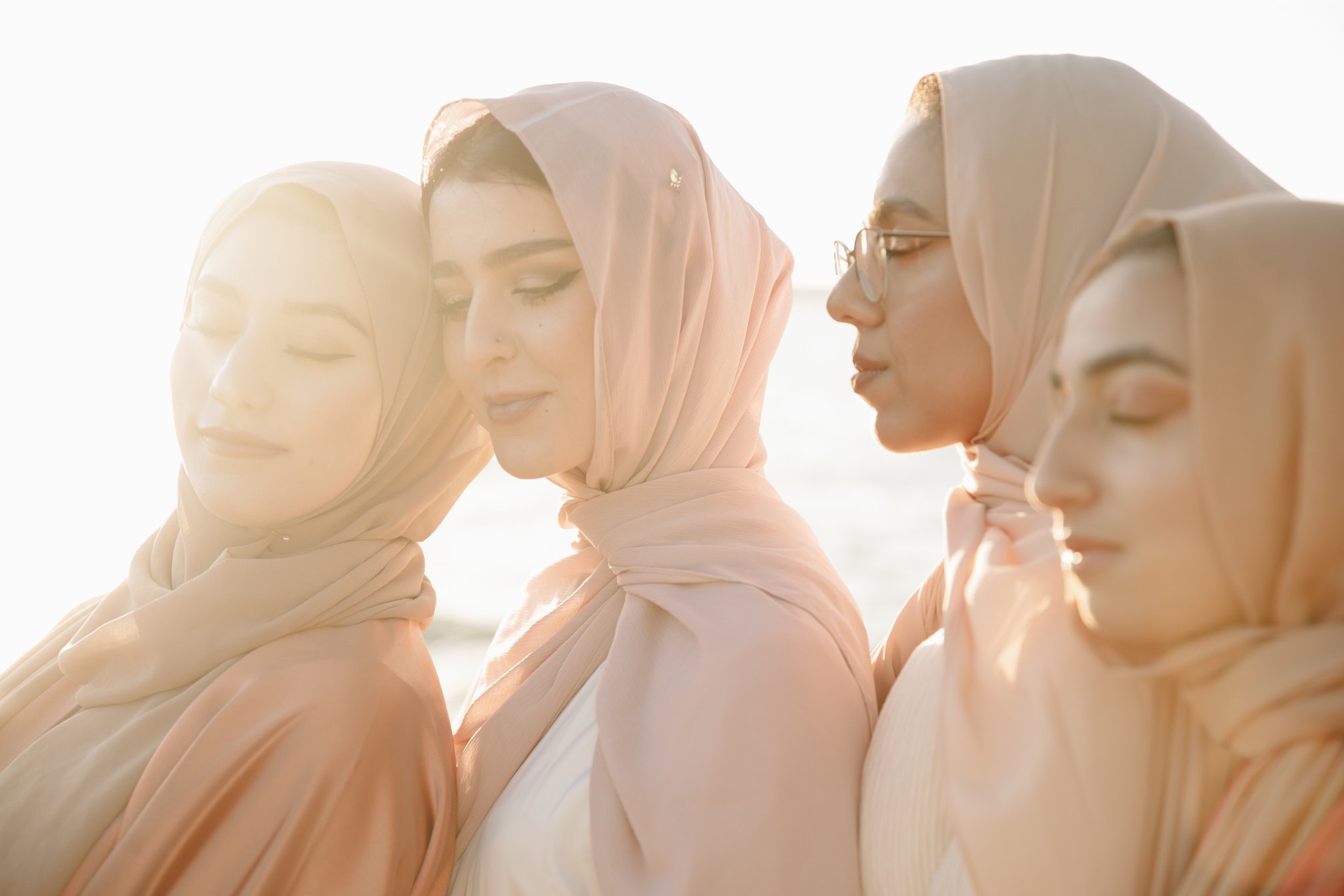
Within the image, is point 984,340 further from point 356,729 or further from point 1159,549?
point 356,729

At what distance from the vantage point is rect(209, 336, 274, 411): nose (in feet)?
6.76

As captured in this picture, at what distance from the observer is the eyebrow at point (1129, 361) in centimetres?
121

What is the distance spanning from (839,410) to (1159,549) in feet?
43.3

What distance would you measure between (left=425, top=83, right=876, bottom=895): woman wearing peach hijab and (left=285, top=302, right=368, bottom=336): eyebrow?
0.60 feet

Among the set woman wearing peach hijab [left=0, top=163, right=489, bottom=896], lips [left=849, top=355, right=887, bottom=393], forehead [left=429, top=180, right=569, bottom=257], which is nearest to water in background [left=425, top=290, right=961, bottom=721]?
woman wearing peach hijab [left=0, top=163, right=489, bottom=896]

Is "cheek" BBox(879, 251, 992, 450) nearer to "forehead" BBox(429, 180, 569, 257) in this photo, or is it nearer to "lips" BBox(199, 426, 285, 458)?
"forehead" BBox(429, 180, 569, 257)

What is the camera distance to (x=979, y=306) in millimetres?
1727

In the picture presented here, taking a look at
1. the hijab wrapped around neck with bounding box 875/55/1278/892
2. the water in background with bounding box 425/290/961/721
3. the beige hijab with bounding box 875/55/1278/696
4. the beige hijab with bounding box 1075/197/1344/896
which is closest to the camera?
the beige hijab with bounding box 1075/197/1344/896

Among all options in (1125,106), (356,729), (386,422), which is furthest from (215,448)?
(1125,106)

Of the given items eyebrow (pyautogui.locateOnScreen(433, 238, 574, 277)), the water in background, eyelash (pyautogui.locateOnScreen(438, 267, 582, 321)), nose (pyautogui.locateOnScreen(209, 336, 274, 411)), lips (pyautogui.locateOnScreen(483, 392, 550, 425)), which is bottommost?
the water in background

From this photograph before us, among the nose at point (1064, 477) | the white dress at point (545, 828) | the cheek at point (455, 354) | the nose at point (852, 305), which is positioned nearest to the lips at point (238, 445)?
the cheek at point (455, 354)

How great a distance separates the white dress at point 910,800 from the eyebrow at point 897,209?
0.63 metres

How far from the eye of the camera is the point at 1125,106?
1.72 metres

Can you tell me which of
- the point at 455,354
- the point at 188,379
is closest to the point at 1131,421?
the point at 455,354
